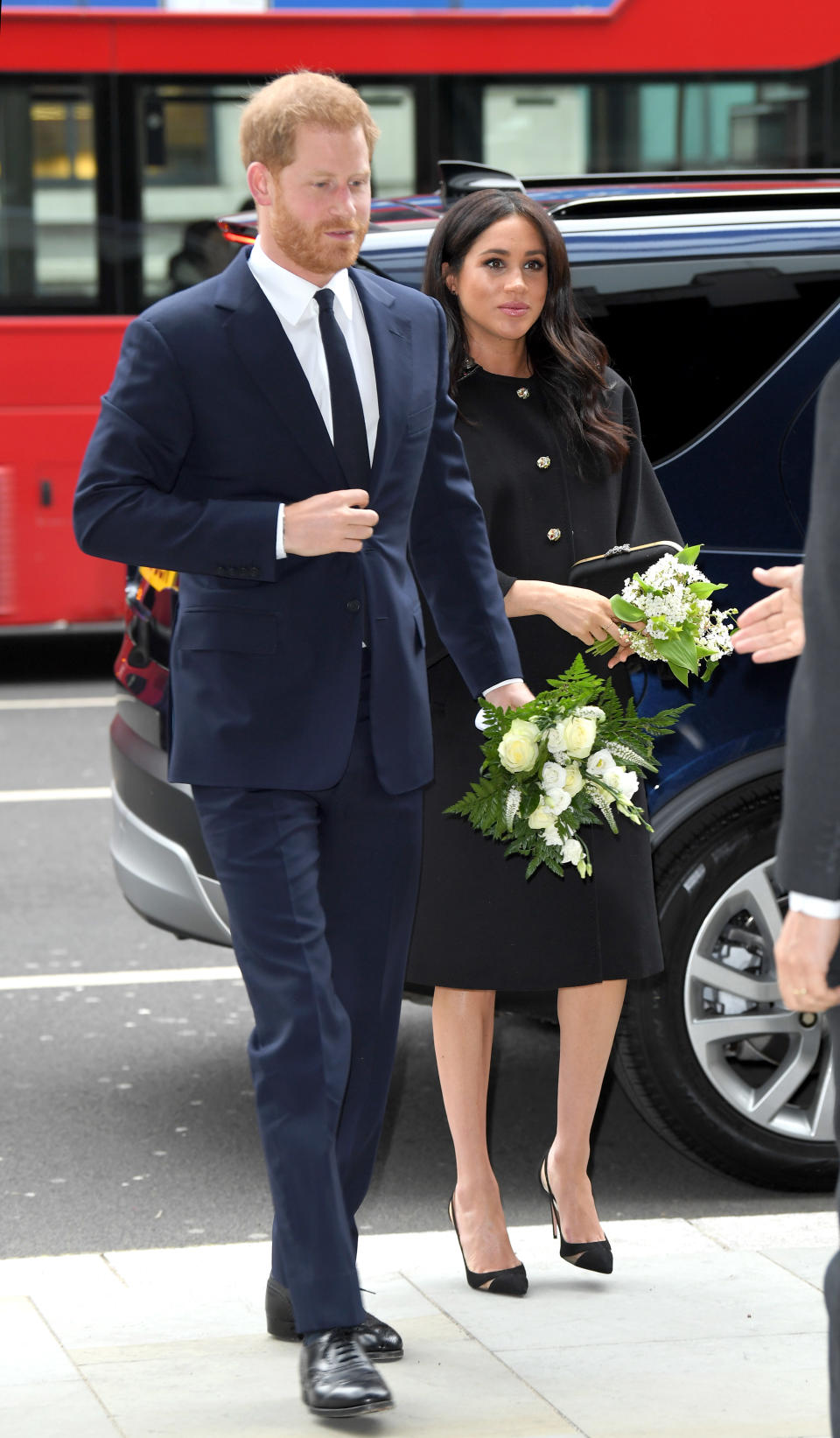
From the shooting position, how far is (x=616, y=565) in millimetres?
3988

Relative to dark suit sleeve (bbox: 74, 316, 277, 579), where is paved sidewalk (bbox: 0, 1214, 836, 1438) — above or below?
below

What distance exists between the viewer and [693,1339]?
3.55 m

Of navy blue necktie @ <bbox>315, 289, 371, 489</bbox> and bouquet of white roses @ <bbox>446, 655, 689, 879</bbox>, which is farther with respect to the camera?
bouquet of white roses @ <bbox>446, 655, 689, 879</bbox>

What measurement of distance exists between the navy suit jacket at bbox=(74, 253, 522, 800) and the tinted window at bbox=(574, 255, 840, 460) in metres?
1.10

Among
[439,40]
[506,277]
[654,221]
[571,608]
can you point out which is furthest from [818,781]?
[439,40]

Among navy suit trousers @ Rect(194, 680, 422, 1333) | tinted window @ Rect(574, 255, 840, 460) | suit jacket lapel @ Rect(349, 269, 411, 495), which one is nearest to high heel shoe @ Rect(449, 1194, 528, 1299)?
navy suit trousers @ Rect(194, 680, 422, 1333)

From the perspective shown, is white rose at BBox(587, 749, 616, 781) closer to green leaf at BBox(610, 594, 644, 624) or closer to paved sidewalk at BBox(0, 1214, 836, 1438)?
green leaf at BBox(610, 594, 644, 624)

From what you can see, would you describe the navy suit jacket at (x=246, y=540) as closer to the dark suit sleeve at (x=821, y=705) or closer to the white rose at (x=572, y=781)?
the white rose at (x=572, y=781)

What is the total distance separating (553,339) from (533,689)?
0.65 metres

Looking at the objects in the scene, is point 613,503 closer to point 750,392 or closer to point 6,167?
point 750,392

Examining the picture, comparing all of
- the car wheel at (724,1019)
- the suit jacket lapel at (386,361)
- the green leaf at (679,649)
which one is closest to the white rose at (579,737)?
the green leaf at (679,649)

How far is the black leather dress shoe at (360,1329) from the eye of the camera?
3.42 metres

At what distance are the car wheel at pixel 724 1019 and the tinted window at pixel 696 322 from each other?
2.65 ft

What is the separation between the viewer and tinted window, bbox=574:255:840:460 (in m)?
4.50
